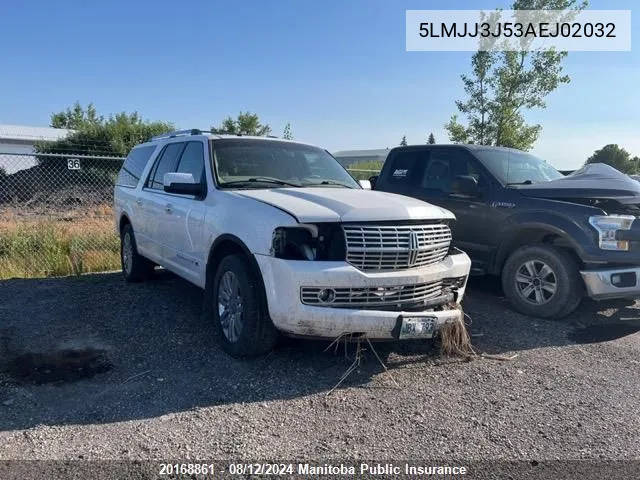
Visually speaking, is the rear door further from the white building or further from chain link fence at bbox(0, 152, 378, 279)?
the white building

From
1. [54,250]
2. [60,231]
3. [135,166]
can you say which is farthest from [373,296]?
[60,231]

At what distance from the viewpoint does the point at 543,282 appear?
19.6 ft

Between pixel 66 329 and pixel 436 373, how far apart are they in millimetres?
3632

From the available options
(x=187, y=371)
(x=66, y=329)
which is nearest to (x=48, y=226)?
(x=66, y=329)

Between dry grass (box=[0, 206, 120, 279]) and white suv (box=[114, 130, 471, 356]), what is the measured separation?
398 centimetres

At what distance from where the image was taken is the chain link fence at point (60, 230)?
28.3 ft

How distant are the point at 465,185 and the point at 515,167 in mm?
1038

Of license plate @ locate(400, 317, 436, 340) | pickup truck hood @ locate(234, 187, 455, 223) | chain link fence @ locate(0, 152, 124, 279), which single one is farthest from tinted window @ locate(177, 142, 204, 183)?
chain link fence @ locate(0, 152, 124, 279)

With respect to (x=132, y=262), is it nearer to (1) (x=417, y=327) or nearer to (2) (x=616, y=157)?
(1) (x=417, y=327)

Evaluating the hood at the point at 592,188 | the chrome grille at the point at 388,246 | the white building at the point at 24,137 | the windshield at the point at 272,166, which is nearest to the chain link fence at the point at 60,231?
the windshield at the point at 272,166

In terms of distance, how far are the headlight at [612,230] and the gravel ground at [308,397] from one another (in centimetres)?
94

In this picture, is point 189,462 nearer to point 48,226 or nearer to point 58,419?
point 58,419

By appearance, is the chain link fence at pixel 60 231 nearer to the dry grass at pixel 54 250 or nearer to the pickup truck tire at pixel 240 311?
the dry grass at pixel 54 250

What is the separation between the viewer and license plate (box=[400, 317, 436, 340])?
4043 millimetres
